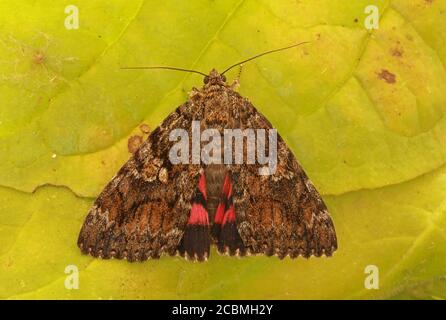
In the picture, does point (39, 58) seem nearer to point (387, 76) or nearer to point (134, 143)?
point (134, 143)

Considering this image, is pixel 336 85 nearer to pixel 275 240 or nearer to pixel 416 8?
pixel 416 8

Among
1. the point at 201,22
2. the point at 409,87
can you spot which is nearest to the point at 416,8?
the point at 409,87

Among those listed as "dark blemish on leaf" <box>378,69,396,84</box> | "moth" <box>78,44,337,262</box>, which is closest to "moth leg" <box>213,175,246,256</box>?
"moth" <box>78,44,337,262</box>

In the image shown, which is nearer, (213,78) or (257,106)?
(213,78)

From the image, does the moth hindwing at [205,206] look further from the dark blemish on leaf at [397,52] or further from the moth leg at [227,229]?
the dark blemish on leaf at [397,52]

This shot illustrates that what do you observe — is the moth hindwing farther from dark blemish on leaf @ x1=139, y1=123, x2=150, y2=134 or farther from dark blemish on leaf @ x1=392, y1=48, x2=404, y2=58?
dark blemish on leaf @ x1=392, y1=48, x2=404, y2=58

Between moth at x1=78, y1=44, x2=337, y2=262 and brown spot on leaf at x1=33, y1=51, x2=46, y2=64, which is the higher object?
brown spot on leaf at x1=33, y1=51, x2=46, y2=64

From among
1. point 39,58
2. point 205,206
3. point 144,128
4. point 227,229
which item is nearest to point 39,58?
point 39,58
